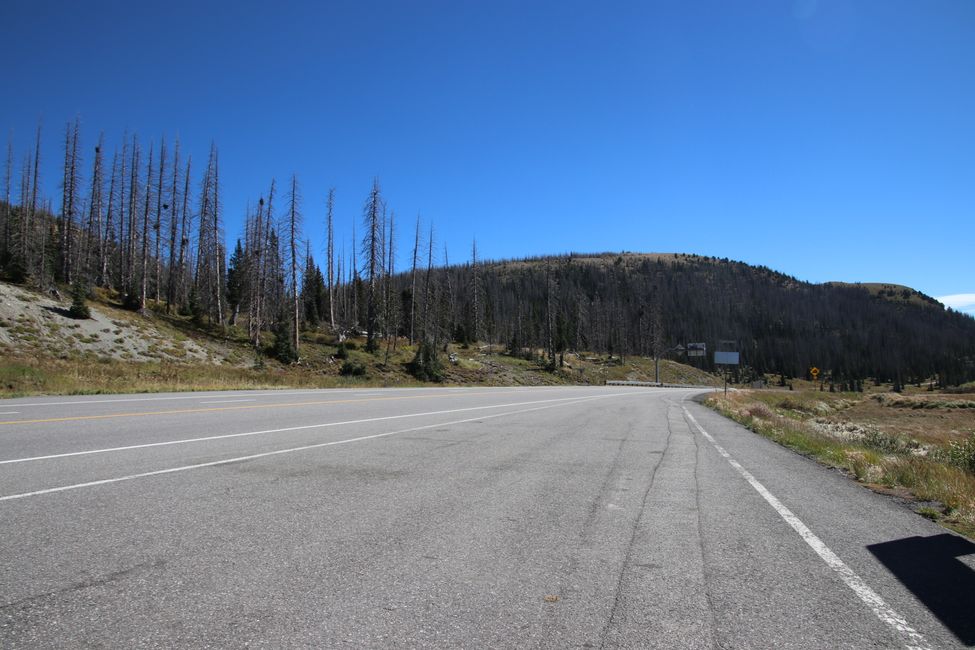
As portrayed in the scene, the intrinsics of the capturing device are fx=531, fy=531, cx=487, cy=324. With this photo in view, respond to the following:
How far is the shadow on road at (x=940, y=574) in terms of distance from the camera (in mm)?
3352

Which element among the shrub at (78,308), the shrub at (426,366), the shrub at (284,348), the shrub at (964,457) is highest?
the shrub at (78,308)

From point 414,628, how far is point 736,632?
6.06ft

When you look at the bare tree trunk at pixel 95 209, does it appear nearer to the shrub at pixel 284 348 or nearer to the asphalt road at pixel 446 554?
the shrub at pixel 284 348

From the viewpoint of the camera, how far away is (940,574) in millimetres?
4090

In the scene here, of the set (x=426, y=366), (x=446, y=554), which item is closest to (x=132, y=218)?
(x=426, y=366)

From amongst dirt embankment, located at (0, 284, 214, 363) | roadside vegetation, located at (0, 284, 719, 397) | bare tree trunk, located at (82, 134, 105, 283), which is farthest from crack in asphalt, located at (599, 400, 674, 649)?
bare tree trunk, located at (82, 134, 105, 283)

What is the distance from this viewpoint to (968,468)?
33.6ft

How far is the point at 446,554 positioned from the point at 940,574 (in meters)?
3.81

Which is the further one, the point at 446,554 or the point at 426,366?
the point at 426,366

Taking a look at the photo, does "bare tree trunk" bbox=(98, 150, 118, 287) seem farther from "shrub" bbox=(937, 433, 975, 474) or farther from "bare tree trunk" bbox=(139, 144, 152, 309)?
"shrub" bbox=(937, 433, 975, 474)

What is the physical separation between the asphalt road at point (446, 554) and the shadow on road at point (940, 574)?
22 mm

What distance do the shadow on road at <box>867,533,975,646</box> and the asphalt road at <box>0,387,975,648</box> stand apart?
0.02m

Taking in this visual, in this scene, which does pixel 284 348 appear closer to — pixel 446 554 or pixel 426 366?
pixel 426 366

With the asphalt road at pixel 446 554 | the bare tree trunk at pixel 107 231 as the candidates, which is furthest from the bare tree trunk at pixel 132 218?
the asphalt road at pixel 446 554
